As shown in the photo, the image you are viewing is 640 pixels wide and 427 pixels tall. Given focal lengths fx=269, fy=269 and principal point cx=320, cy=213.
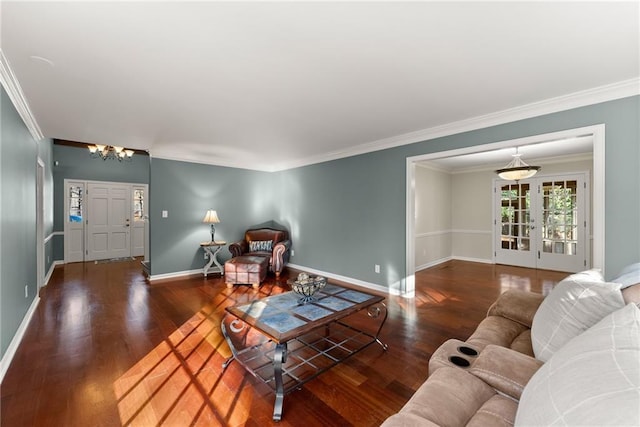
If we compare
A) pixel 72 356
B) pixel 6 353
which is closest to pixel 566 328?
pixel 72 356

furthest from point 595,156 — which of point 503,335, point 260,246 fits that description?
point 260,246

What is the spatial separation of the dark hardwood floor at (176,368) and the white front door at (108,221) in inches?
124

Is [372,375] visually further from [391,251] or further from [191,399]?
[391,251]

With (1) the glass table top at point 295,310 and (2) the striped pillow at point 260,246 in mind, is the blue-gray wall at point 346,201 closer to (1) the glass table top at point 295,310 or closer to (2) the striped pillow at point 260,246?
(2) the striped pillow at point 260,246

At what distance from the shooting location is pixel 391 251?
4172 mm

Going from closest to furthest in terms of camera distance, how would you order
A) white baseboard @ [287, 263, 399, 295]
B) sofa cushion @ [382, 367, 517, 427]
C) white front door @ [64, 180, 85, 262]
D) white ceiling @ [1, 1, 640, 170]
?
sofa cushion @ [382, 367, 517, 427] < white ceiling @ [1, 1, 640, 170] < white baseboard @ [287, 263, 399, 295] < white front door @ [64, 180, 85, 262]

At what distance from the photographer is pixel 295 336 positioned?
177cm

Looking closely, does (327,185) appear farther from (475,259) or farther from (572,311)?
(475,259)

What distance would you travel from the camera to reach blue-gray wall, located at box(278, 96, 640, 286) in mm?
2404

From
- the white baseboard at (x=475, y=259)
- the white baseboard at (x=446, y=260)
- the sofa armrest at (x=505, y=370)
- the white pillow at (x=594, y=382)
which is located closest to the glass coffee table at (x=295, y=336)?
the sofa armrest at (x=505, y=370)

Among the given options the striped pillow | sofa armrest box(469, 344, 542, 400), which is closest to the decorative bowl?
sofa armrest box(469, 344, 542, 400)

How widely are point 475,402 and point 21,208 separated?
162 inches

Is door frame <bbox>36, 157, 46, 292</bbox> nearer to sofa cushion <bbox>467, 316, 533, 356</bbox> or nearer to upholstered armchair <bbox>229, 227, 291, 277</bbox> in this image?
upholstered armchair <bbox>229, 227, 291, 277</bbox>

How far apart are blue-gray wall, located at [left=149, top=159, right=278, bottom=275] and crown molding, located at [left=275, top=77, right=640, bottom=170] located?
2797mm
